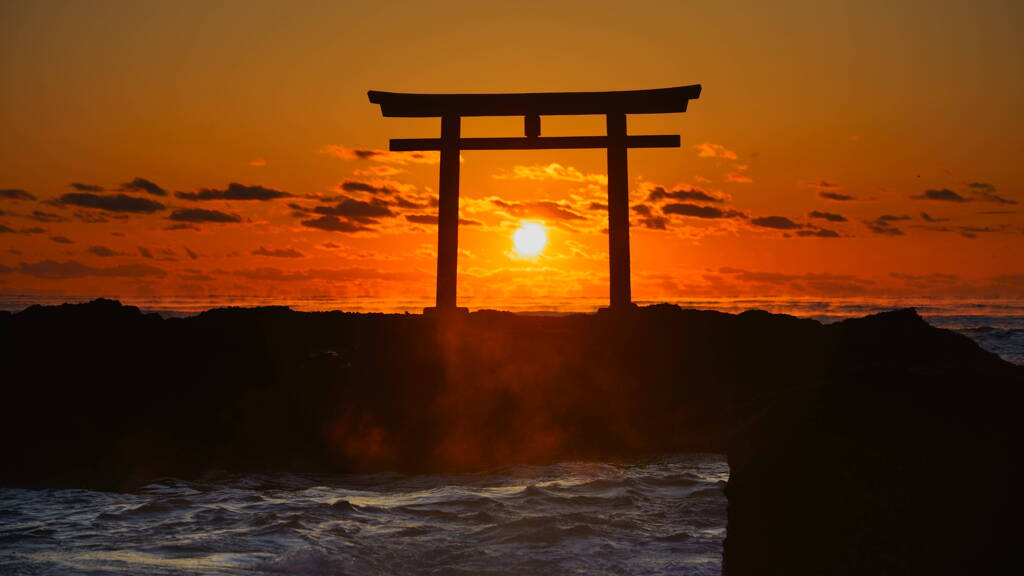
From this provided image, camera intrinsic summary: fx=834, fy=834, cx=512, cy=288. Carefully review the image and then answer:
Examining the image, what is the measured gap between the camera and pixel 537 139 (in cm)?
1341

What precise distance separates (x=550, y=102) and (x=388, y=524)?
7.75m

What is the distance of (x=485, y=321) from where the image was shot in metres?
12.3

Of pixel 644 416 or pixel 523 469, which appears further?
pixel 644 416

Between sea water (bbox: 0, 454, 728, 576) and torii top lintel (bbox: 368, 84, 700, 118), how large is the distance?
237 inches

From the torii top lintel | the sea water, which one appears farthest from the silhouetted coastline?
the torii top lintel

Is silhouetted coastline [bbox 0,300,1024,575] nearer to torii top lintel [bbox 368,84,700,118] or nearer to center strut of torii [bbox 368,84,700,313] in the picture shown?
center strut of torii [bbox 368,84,700,313]

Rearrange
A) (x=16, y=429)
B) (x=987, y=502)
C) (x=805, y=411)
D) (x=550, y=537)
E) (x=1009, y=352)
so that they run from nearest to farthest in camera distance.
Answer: (x=987, y=502), (x=805, y=411), (x=550, y=537), (x=16, y=429), (x=1009, y=352)

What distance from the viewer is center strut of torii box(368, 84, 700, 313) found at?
13281mm

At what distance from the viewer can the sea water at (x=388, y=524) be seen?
23.5 feet

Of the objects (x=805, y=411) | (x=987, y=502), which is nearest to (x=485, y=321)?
(x=805, y=411)

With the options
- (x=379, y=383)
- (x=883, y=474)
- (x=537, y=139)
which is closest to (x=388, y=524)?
(x=379, y=383)

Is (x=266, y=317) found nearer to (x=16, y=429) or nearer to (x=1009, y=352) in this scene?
(x=16, y=429)

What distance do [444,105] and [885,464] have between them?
1057 centimetres

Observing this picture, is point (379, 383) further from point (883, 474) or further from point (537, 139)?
point (883, 474)
